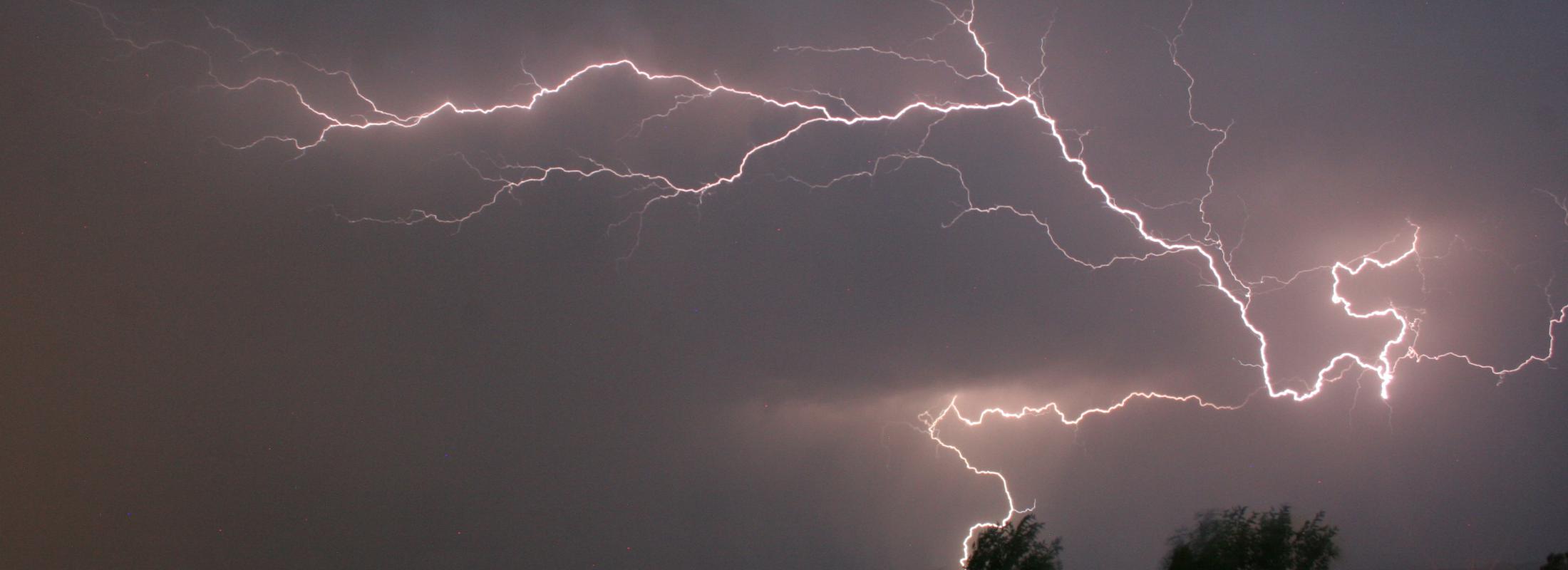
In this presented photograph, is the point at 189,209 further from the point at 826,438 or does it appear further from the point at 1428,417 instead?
the point at 1428,417

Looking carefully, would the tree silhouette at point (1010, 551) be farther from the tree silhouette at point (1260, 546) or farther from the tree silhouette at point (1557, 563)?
the tree silhouette at point (1557, 563)

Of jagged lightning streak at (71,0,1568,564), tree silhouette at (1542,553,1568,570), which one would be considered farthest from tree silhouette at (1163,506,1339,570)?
tree silhouette at (1542,553,1568,570)

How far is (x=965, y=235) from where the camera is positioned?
7.11 m

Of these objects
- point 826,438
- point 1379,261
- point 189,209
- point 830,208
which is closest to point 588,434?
point 826,438

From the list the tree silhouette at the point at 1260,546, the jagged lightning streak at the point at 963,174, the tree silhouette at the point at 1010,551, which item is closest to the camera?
the jagged lightning streak at the point at 963,174

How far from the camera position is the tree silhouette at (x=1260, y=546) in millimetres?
6914

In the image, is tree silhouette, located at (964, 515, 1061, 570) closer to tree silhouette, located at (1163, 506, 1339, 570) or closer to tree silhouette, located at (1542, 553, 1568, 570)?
tree silhouette, located at (1163, 506, 1339, 570)

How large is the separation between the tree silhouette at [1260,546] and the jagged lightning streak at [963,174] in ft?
3.57

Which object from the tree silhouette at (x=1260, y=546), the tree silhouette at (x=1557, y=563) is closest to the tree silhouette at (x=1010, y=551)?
the tree silhouette at (x=1260, y=546)

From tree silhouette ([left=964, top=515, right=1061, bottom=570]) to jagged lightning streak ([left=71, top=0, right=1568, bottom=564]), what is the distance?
2.21ft

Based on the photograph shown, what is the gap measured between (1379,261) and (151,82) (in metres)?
10.7

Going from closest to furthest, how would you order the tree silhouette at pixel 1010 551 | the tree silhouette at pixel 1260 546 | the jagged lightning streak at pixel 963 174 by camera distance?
the jagged lightning streak at pixel 963 174 → the tree silhouette at pixel 1010 551 → the tree silhouette at pixel 1260 546

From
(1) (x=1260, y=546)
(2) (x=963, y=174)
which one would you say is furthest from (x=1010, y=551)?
(2) (x=963, y=174)

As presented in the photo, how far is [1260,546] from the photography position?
23.0ft
